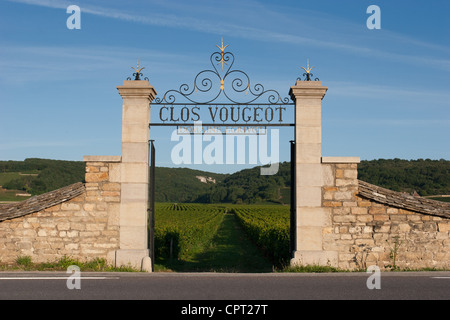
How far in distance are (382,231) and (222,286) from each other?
416 cm

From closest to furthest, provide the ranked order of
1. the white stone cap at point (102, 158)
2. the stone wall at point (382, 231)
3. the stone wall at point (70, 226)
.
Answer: the stone wall at point (382, 231), the stone wall at point (70, 226), the white stone cap at point (102, 158)

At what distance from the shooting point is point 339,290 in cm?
674

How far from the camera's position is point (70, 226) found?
9508 millimetres

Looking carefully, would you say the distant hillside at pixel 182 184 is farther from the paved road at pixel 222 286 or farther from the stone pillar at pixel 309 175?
the paved road at pixel 222 286

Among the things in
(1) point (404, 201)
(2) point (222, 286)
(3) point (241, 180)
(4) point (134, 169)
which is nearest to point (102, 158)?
(4) point (134, 169)

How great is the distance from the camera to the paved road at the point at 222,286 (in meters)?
6.27

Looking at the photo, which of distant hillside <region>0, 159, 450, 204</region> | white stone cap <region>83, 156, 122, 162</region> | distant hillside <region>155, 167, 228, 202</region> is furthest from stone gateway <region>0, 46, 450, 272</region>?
distant hillside <region>155, 167, 228, 202</region>

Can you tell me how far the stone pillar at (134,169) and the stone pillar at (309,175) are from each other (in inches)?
132

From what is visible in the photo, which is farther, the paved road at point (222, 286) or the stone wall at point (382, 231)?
the stone wall at point (382, 231)

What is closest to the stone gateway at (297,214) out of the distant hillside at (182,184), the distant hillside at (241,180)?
the distant hillside at (241,180)
